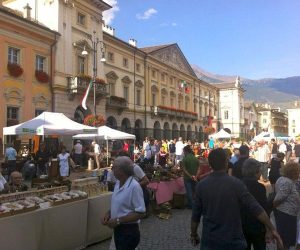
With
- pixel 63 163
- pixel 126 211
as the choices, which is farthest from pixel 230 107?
pixel 126 211

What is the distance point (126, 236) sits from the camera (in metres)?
4.49

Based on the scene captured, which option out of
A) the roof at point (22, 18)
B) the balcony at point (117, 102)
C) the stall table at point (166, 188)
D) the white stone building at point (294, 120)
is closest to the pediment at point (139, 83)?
the balcony at point (117, 102)

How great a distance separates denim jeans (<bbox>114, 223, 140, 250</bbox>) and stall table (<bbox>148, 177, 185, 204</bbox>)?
20.9 feet

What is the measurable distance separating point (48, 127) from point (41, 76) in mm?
14725

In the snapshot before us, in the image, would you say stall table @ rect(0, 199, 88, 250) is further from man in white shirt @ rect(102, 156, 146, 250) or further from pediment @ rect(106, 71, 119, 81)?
pediment @ rect(106, 71, 119, 81)

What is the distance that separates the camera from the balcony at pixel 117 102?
40419 mm

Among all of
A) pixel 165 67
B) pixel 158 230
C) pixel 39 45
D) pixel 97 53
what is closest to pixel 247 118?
pixel 165 67

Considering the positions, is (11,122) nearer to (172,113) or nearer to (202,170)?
(202,170)

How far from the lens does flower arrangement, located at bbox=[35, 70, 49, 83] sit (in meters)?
29.7

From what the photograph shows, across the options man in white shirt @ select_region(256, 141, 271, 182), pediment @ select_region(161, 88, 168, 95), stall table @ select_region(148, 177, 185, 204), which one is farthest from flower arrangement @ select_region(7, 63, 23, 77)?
pediment @ select_region(161, 88, 168, 95)

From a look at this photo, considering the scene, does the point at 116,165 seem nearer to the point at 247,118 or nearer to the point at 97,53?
the point at 97,53

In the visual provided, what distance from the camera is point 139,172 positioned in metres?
7.69

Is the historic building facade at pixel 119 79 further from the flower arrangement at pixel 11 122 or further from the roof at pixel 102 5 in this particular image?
the flower arrangement at pixel 11 122

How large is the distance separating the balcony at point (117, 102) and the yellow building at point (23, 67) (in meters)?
9.94
